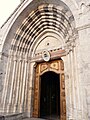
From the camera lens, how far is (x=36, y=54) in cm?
507

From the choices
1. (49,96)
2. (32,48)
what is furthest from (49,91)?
(32,48)

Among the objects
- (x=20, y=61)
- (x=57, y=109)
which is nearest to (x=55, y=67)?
(x=20, y=61)

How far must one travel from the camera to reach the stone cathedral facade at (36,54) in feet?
11.8

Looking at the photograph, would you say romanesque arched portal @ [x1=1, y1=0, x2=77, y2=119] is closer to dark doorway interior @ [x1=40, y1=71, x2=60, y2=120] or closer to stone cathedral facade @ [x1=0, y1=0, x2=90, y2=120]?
stone cathedral facade @ [x1=0, y1=0, x2=90, y2=120]

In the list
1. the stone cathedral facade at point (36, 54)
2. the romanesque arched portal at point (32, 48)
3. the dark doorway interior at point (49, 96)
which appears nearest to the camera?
the stone cathedral facade at point (36, 54)

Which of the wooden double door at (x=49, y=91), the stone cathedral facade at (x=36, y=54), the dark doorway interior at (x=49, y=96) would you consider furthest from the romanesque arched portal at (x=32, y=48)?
the dark doorway interior at (x=49, y=96)

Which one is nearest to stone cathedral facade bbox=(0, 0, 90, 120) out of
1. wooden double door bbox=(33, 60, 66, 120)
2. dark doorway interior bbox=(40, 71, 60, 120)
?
wooden double door bbox=(33, 60, 66, 120)

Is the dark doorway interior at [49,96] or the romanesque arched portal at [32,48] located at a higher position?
the romanesque arched portal at [32,48]

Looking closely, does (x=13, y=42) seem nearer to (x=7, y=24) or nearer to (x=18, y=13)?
(x=7, y=24)

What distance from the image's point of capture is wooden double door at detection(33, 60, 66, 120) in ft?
13.1

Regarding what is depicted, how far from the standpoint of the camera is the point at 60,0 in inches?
145

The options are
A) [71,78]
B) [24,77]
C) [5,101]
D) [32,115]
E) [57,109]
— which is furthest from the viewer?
[57,109]

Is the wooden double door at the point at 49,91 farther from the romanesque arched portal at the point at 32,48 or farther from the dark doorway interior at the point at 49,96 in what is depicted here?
the romanesque arched portal at the point at 32,48

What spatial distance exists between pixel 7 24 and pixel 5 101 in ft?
10.2
